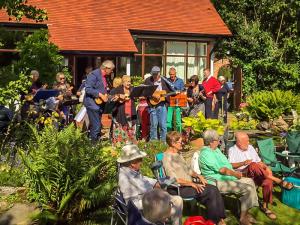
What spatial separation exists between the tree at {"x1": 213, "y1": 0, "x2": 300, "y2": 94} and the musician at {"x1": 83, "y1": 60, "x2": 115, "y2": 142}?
1343 cm

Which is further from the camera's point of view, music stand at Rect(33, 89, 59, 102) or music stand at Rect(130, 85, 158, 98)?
music stand at Rect(130, 85, 158, 98)

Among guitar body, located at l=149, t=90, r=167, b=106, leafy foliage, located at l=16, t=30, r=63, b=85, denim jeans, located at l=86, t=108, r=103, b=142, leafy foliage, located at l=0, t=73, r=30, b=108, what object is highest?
leafy foliage, located at l=16, t=30, r=63, b=85

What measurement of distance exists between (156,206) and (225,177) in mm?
2644

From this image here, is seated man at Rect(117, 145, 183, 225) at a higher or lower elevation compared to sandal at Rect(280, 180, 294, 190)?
higher

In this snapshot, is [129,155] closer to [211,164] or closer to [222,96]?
[211,164]

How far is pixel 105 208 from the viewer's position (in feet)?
22.0

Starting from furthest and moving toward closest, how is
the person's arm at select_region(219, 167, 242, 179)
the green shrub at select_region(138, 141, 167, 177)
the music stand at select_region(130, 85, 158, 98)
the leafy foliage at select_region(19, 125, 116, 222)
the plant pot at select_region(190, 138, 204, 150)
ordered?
the music stand at select_region(130, 85, 158, 98)
the plant pot at select_region(190, 138, 204, 150)
the green shrub at select_region(138, 141, 167, 177)
the person's arm at select_region(219, 167, 242, 179)
the leafy foliage at select_region(19, 125, 116, 222)

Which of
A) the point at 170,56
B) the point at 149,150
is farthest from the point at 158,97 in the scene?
the point at 170,56

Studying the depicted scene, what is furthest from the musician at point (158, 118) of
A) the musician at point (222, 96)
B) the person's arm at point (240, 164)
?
the musician at point (222, 96)

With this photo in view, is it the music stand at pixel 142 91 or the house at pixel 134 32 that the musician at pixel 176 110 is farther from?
the house at pixel 134 32

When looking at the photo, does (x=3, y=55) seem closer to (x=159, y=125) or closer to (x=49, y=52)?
(x=49, y=52)

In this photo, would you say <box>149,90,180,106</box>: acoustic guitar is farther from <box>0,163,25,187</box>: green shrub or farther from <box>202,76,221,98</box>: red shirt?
<box>0,163,25,187</box>: green shrub

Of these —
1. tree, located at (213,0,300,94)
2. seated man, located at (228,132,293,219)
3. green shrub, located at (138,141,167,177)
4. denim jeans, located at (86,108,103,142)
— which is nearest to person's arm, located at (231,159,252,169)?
seated man, located at (228,132,293,219)

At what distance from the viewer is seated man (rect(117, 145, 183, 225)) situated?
6031 millimetres
